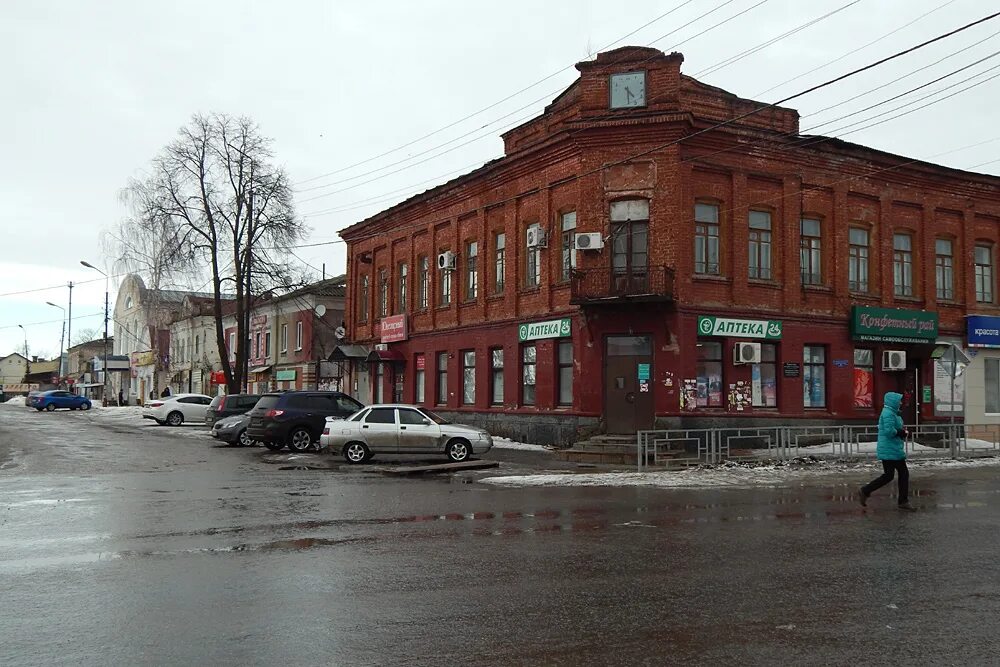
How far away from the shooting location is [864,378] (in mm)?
26734

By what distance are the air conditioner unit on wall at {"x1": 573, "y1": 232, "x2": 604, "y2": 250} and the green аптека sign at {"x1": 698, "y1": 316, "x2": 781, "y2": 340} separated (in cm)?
344

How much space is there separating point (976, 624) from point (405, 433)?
15.5m

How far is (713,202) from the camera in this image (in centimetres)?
2445

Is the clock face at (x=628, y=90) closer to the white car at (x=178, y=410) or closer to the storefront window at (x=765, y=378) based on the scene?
the storefront window at (x=765, y=378)

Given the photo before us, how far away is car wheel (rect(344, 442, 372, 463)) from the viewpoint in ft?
68.3

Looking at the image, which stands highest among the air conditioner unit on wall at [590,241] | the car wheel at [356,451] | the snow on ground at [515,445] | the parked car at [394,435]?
the air conditioner unit on wall at [590,241]

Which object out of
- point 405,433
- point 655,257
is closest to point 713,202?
point 655,257

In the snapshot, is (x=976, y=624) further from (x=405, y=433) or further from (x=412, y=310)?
(x=412, y=310)

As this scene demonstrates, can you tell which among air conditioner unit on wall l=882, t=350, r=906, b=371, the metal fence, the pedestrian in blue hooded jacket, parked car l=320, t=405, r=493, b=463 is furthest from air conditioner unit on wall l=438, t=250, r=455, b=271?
the pedestrian in blue hooded jacket

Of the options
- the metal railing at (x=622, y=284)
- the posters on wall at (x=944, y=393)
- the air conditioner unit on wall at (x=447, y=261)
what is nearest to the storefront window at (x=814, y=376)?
the posters on wall at (x=944, y=393)

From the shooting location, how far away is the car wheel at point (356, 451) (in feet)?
68.3

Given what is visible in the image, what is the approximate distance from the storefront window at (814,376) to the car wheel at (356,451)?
13.1 meters

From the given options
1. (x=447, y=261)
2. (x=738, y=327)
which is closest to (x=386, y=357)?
(x=447, y=261)

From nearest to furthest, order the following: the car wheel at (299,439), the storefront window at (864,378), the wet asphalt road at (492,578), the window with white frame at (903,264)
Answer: the wet asphalt road at (492,578) < the car wheel at (299,439) < the storefront window at (864,378) < the window with white frame at (903,264)
